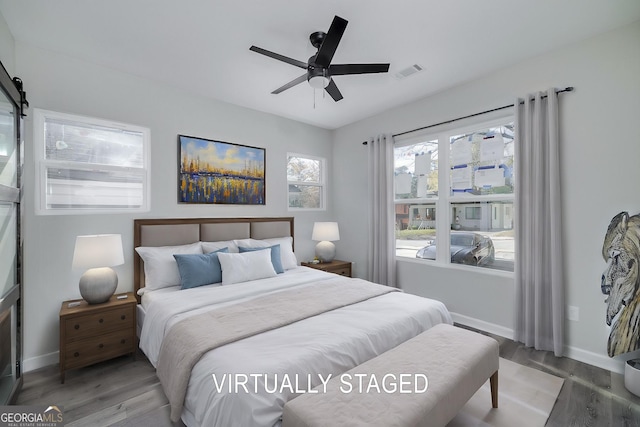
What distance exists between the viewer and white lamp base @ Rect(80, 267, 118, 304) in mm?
2420

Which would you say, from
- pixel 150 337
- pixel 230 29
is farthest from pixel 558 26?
pixel 150 337

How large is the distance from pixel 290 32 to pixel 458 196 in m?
2.51

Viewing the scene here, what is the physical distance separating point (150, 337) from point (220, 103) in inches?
108

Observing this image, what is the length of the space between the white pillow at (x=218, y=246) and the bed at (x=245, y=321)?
0.01 metres

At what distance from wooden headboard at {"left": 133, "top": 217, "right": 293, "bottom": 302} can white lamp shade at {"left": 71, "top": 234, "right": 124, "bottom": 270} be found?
0.49 meters

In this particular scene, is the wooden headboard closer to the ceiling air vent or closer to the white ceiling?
the white ceiling

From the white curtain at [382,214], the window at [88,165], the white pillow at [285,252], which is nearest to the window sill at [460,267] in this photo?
the white curtain at [382,214]

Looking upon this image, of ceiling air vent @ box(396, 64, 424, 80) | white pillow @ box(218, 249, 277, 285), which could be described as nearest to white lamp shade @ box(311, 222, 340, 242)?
white pillow @ box(218, 249, 277, 285)

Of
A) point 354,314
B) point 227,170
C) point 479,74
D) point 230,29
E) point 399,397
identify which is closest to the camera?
point 399,397

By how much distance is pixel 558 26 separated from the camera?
2.26 meters

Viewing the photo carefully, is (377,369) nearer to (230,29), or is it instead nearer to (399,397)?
(399,397)

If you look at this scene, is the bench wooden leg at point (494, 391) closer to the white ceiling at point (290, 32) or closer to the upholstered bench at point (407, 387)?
the upholstered bench at point (407, 387)

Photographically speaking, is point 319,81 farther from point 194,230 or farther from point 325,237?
point 325,237

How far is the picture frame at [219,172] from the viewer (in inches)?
132
